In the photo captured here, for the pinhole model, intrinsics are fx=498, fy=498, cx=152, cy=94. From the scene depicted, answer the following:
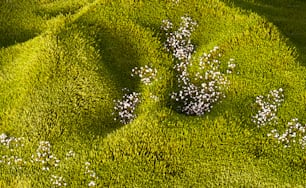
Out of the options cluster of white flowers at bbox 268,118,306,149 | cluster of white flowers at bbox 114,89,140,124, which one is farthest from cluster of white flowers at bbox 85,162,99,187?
cluster of white flowers at bbox 268,118,306,149

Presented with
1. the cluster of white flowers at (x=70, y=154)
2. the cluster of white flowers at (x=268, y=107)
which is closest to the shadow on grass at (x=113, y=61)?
the cluster of white flowers at (x=70, y=154)

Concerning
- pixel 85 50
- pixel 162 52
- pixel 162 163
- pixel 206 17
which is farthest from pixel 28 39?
pixel 162 163

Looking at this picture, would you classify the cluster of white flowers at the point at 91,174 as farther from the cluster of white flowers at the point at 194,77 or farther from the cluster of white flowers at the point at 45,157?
the cluster of white flowers at the point at 194,77

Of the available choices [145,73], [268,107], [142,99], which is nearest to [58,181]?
[142,99]

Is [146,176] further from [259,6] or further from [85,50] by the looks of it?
[259,6]

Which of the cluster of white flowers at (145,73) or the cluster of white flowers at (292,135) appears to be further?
the cluster of white flowers at (145,73)

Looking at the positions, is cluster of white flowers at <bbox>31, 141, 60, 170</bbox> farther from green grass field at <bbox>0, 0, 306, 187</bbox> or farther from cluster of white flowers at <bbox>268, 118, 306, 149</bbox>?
cluster of white flowers at <bbox>268, 118, 306, 149</bbox>

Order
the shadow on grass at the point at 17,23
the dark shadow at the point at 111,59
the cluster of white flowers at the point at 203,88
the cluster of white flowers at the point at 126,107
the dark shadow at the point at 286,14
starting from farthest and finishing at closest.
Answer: the shadow on grass at the point at 17,23 → the dark shadow at the point at 286,14 → the cluster of white flowers at the point at 203,88 → the cluster of white flowers at the point at 126,107 → the dark shadow at the point at 111,59
